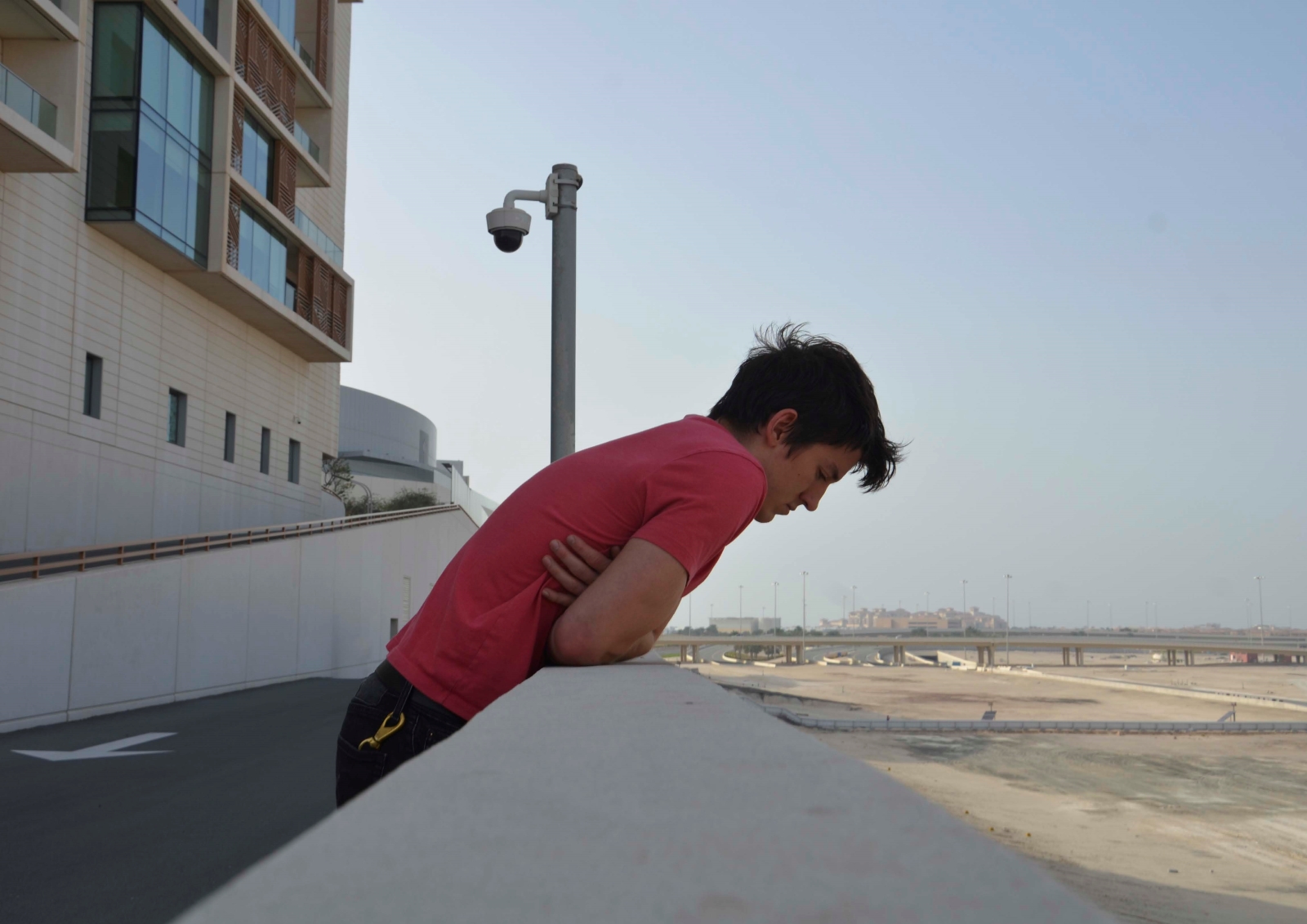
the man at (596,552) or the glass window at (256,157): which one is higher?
the glass window at (256,157)

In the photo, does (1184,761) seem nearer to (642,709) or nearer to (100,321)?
(100,321)

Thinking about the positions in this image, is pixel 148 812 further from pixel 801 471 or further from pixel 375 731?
pixel 801 471

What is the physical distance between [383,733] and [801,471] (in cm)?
119

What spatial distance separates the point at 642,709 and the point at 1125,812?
2857 centimetres

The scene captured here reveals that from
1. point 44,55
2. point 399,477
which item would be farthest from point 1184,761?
point 399,477

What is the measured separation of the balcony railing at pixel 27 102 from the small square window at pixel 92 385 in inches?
230

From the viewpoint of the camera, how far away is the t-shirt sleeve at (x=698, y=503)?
214 cm

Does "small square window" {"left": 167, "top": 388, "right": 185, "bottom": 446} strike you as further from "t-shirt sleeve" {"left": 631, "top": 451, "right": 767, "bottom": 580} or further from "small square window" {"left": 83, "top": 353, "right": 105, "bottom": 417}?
"t-shirt sleeve" {"left": 631, "top": 451, "right": 767, "bottom": 580}

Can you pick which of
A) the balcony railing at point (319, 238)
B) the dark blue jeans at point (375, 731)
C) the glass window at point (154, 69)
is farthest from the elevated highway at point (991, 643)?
the dark blue jeans at point (375, 731)

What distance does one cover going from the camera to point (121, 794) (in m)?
11.0

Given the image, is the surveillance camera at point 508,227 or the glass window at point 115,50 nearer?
the surveillance camera at point 508,227

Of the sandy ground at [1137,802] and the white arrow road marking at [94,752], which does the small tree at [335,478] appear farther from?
the white arrow road marking at [94,752]

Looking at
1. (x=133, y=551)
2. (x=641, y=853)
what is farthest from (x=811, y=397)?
(x=133, y=551)

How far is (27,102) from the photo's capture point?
19.7 metres
